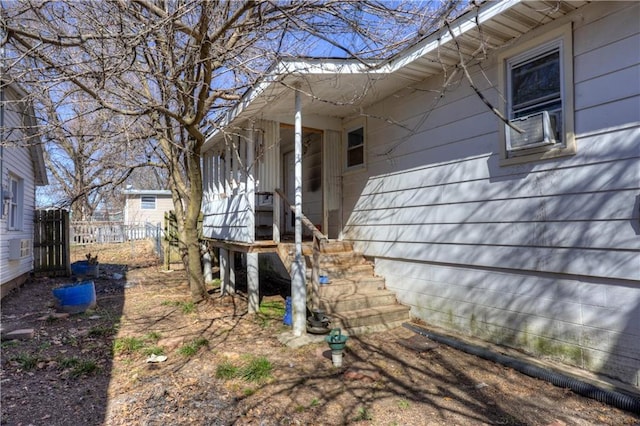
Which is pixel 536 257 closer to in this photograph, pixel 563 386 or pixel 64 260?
pixel 563 386

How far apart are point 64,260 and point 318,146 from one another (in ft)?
27.7

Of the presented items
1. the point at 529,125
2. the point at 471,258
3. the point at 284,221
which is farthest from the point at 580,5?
the point at 284,221

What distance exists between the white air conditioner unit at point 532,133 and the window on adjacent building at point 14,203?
1003 cm

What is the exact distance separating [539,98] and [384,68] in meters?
2.02

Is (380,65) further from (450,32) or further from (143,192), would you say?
(143,192)

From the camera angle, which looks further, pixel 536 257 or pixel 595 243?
pixel 536 257

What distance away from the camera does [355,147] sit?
702cm

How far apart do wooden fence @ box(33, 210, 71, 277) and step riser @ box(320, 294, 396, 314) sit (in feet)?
31.0

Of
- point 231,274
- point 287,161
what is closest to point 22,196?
point 231,274

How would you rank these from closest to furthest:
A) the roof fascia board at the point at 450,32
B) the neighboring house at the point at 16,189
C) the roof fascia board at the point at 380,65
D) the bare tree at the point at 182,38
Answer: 1. the roof fascia board at the point at 450,32
2. the roof fascia board at the point at 380,65
3. the bare tree at the point at 182,38
4. the neighboring house at the point at 16,189

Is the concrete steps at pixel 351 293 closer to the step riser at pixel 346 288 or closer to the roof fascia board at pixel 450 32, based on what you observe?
the step riser at pixel 346 288

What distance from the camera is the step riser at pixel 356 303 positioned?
5129 mm

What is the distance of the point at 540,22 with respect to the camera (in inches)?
153

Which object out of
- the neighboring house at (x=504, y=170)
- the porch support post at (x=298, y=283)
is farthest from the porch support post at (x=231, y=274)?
the porch support post at (x=298, y=283)
